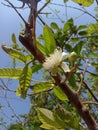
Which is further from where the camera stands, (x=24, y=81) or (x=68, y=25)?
(x=68, y=25)

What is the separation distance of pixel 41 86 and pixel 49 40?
0.11 metres

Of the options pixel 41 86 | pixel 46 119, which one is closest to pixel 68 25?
pixel 41 86

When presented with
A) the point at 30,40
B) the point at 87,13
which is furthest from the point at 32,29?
the point at 87,13

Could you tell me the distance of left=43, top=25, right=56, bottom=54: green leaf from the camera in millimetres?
696

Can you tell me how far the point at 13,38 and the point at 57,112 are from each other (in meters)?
0.23

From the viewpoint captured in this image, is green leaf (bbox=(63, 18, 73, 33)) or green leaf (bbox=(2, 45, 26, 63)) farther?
green leaf (bbox=(63, 18, 73, 33))

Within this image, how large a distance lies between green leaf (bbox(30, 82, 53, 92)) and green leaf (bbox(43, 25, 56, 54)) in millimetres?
81

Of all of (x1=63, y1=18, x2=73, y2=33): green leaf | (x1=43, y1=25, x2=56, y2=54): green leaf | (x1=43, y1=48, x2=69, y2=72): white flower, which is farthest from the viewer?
(x1=63, y1=18, x2=73, y2=33): green leaf

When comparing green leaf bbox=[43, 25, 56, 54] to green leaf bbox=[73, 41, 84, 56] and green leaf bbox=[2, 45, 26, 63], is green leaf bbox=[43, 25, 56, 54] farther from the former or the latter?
green leaf bbox=[73, 41, 84, 56]

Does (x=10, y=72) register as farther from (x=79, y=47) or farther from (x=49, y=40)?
(x=79, y=47)

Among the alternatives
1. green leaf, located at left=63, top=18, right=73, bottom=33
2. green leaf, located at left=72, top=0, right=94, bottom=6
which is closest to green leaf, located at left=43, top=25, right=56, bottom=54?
green leaf, located at left=72, top=0, right=94, bottom=6

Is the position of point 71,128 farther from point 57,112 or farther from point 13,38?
point 13,38

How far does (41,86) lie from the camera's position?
2.50 feet

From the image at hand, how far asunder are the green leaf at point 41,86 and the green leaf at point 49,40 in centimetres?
8
